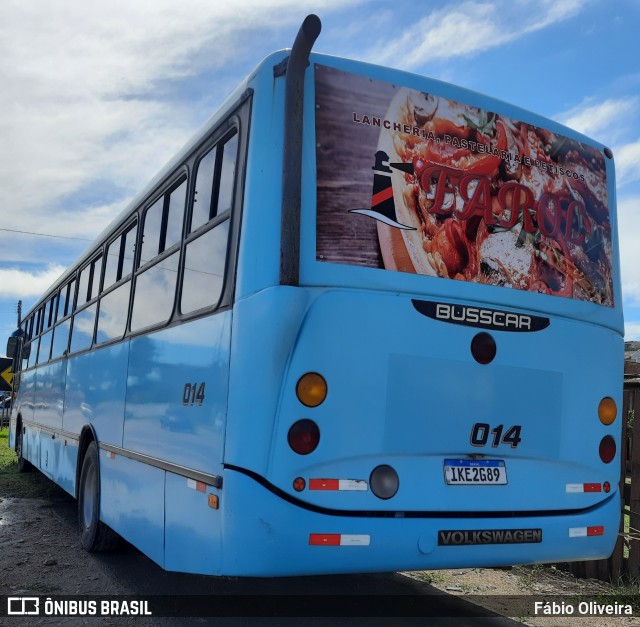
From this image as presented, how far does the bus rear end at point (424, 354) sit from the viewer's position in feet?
13.2

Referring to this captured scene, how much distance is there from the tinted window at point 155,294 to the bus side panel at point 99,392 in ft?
1.27

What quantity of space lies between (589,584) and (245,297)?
4.02m

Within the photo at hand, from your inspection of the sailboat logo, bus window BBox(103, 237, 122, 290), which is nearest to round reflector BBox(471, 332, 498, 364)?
the sailboat logo

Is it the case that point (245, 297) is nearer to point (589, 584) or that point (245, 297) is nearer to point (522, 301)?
point (522, 301)

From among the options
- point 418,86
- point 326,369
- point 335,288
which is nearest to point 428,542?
point 326,369

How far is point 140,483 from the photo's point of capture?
18.5ft

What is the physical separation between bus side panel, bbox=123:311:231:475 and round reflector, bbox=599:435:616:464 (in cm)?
246

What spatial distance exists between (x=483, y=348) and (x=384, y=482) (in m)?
1.02

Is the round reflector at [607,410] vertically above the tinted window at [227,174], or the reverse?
the tinted window at [227,174]

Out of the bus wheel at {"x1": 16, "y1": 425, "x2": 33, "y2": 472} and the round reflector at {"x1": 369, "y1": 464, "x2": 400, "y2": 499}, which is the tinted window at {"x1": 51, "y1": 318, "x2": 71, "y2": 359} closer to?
the bus wheel at {"x1": 16, "y1": 425, "x2": 33, "y2": 472}

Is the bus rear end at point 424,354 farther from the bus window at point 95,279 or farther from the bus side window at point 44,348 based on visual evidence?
the bus side window at point 44,348

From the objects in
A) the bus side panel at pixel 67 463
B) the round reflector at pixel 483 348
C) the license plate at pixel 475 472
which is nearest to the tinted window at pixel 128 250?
the bus side panel at pixel 67 463

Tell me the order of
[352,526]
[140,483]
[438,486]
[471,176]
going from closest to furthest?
[352,526] < [438,486] < [471,176] < [140,483]

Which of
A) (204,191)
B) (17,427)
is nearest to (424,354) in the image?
(204,191)
